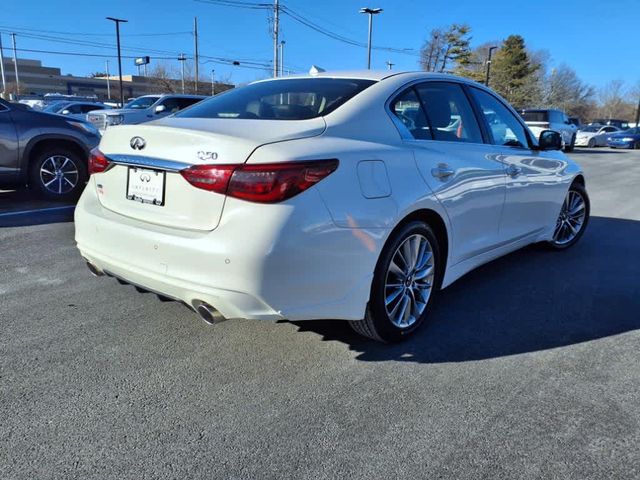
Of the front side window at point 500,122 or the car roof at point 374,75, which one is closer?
the car roof at point 374,75

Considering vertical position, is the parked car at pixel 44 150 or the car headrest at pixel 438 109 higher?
the car headrest at pixel 438 109

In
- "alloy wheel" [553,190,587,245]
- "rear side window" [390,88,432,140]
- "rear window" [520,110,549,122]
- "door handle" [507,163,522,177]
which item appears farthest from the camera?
"rear window" [520,110,549,122]

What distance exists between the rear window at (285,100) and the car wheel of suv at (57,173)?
4.41 meters

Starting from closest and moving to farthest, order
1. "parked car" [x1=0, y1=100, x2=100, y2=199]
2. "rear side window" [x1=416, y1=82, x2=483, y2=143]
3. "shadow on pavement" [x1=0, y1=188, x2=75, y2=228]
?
"rear side window" [x1=416, y1=82, x2=483, y2=143]
"shadow on pavement" [x1=0, y1=188, x2=75, y2=228]
"parked car" [x1=0, y1=100, x2=100, y2=199]

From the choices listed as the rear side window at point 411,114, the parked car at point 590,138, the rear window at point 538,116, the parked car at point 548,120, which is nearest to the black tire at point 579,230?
Answer: the rear side window at point 411,114

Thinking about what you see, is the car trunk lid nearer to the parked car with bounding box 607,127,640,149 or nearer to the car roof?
the car roof

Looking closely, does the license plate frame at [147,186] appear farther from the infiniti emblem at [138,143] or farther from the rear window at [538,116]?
the rear window at [538,116]

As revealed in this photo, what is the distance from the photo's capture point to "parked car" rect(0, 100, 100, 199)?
6535 mm

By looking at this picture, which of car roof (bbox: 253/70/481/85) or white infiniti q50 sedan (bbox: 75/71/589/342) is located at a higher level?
car roof (bbox: 253/70/481/85)

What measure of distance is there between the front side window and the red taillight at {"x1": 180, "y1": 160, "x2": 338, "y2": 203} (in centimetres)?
214

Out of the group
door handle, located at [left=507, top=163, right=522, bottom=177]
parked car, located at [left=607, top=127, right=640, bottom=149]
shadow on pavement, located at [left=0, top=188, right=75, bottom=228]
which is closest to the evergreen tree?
parked car, located at [left=607, top=127, right=640, bottom=149]

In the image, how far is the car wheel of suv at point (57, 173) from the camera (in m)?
6.82

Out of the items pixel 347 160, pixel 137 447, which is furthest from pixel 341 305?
pixel 137 447

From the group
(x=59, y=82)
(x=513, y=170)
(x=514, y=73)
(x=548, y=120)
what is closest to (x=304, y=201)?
(x=513, y=170)
